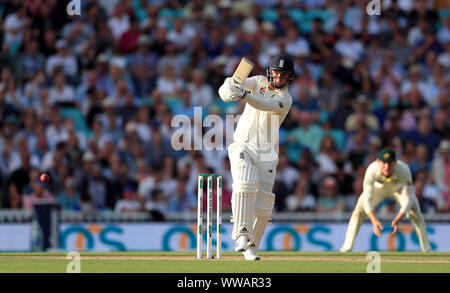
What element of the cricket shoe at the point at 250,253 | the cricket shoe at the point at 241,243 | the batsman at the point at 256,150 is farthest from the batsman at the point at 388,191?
the cricket shoe at the point at 241,243

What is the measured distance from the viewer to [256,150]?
11.9 m

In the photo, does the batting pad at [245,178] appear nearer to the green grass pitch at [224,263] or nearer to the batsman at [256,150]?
the batsman at [256,150]

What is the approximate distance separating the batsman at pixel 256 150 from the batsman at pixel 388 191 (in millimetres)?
2862

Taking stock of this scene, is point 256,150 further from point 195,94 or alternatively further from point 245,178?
point 195,94

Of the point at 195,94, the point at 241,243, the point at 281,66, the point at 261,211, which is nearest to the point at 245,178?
the point at 261,211

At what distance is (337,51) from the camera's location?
20609 millimetres

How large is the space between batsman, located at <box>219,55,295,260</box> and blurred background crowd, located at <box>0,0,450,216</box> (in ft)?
16.1

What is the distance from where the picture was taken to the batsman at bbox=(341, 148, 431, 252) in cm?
1463

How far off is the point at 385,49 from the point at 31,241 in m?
8.28

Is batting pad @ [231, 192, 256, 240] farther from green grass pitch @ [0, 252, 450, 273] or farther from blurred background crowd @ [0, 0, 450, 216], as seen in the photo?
blurred background crowd @ [0, 0, 450, 216]

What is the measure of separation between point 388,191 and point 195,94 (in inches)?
211
